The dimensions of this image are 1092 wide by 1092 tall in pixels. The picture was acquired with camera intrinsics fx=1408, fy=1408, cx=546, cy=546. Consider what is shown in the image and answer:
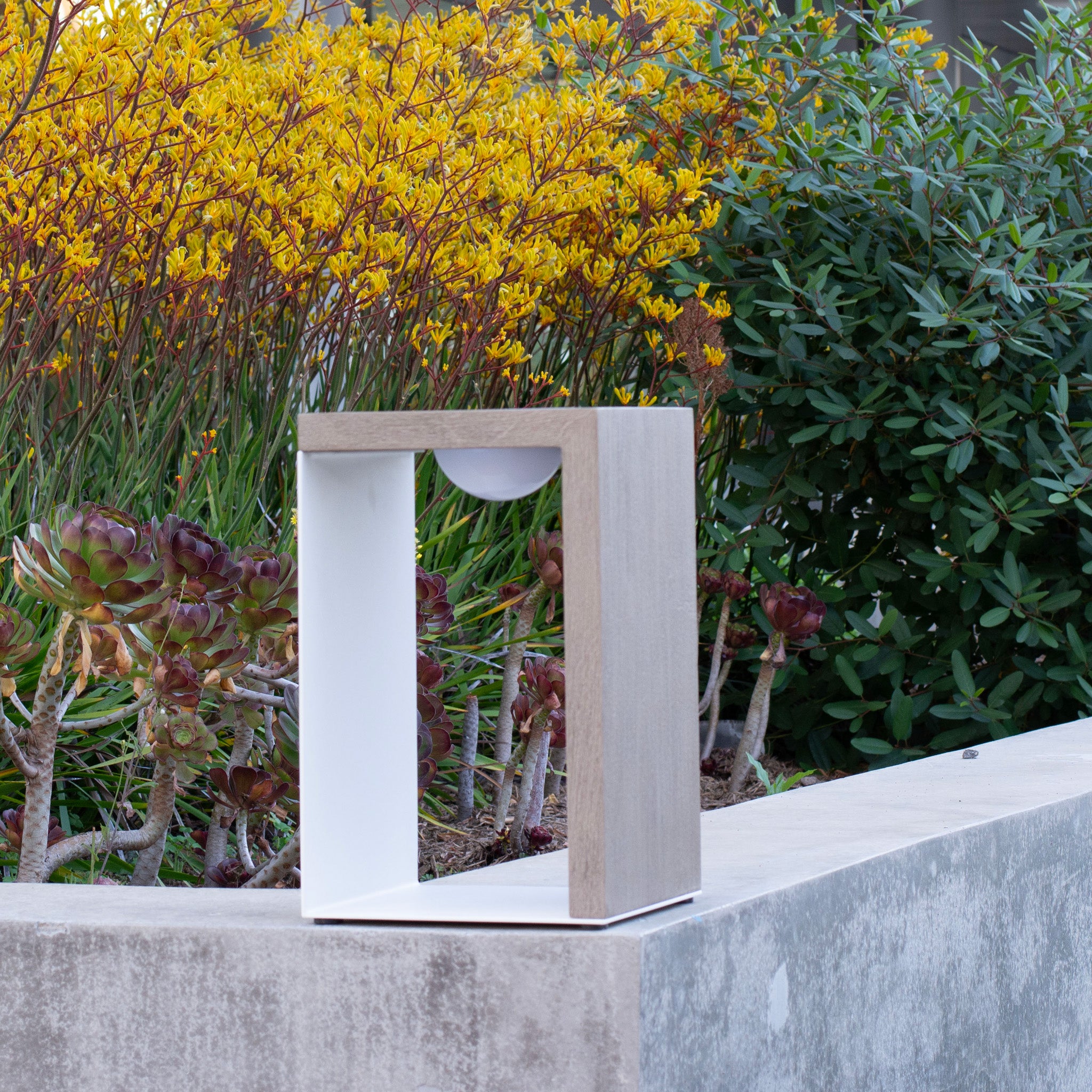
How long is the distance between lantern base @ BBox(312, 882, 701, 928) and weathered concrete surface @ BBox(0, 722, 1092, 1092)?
0.06ft

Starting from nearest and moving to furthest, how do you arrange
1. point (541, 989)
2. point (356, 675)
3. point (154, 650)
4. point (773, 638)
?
point (541, 989) < point (356, 675) < point (154, 650) < point (773, 638)

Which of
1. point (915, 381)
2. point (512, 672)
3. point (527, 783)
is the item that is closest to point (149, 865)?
point (527, 783)

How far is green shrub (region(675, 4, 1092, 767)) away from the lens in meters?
3.19

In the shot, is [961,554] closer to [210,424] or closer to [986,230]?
[986,230]

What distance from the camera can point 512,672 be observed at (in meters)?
2.53

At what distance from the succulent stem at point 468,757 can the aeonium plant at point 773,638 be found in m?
0.64

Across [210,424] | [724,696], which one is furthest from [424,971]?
[724,696]

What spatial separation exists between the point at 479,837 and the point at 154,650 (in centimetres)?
87

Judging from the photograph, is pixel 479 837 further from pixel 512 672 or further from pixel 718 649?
pixel 718 649

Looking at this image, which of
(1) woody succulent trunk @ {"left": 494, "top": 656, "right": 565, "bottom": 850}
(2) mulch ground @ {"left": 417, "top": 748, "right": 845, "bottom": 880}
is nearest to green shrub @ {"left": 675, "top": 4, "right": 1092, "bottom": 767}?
(2) mulch ground @ {"left": 417, "top": 748, "right": 845, "bottom": 880}

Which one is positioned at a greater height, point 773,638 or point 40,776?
point 773,638

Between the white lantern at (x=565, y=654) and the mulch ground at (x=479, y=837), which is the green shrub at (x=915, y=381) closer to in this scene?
the mulch ground at (x=479, y=837)

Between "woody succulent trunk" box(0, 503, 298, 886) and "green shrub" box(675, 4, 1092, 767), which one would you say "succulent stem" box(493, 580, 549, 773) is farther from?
"green shrub" box(675, 4, 1092, 767)

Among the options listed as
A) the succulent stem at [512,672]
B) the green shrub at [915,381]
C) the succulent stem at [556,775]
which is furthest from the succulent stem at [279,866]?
the green shrub at [915,381]
